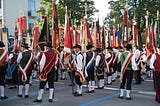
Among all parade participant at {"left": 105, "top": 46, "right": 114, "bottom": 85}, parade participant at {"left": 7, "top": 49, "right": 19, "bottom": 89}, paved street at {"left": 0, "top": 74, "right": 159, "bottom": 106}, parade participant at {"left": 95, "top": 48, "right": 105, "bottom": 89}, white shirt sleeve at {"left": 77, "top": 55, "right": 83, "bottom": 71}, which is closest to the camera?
paved street at {"left": 0, "top": 74, "right": 159, "bottom": 106}

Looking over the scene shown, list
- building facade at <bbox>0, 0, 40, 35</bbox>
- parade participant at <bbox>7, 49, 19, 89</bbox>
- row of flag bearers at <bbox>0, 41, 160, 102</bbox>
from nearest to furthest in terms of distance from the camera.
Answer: row of flag bearers at <bbox>0, 41, 160, 102</bbox> < parade participant at <bbox>7, 49, 19, 89</bbox> < building facade at <bbox>0, 0, 40, 35</bbox>

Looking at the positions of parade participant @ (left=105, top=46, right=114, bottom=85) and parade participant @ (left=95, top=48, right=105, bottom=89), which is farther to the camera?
parade participant @ (left=105, top=46, right=114, bottom=85)

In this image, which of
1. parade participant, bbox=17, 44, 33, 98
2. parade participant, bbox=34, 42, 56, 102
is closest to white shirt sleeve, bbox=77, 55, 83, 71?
parade participant, bbox=34, 42, 56, 102

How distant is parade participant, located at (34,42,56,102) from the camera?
30.1 feet

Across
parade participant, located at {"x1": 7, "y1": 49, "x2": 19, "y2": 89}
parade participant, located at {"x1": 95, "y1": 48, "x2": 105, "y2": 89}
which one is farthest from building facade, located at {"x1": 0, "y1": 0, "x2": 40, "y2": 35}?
parade participant, located at {"x1": 95, "y1": 48, "x2": 105, "y2": 89}

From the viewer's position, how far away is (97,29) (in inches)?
667

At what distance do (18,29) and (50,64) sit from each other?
24.7 ft

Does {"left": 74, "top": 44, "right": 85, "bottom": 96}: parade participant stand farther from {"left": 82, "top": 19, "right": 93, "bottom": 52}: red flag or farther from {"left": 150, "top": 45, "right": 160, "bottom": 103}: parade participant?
{"left": 150, "top": 45, "right": 160, "bottom": 103}: parade participant

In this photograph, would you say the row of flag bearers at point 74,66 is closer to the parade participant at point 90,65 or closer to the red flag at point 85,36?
the parade participant at point 90,65

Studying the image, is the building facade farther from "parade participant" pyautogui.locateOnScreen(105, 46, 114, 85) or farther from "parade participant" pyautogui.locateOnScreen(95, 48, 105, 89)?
"parade participant" pyautogui.locateOnScreen(95, 48, 105, 89)

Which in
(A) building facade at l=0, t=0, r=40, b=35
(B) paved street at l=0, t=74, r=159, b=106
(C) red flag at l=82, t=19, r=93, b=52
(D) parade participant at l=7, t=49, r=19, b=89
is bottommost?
(B) paved street at l=0, t=74, r=159, b=106

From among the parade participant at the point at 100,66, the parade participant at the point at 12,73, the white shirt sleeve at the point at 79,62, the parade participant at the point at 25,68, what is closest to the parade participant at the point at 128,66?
the white shirt sleeve at the point at 79,62

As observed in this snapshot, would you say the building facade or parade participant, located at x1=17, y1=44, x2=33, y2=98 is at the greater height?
the building facade

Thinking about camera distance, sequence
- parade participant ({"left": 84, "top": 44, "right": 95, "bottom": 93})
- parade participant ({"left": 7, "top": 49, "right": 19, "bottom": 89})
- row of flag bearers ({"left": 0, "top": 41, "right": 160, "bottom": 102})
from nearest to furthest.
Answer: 1. row of flag bearers ({"left": 0, "top": 41, "right": 160, "bottom": 102})
2. parade participant ({"left": 84, "top": 44, "right": 95, "bottom": 93})
3. parade participant ({"left": 7, "top": 49, "right": 19, "bottom": 89})
